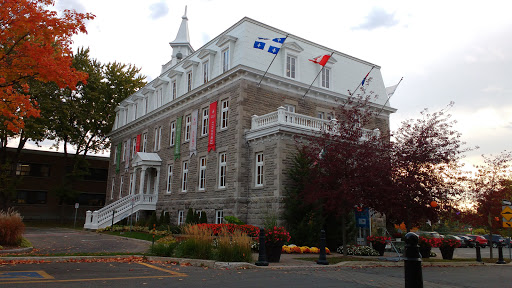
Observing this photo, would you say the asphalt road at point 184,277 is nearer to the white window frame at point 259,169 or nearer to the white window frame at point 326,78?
the white window frame at point 259,169

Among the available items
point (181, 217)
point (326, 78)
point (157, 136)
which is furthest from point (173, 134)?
point (326, 78)

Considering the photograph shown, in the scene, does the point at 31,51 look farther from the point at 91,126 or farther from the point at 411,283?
the point at 91,126

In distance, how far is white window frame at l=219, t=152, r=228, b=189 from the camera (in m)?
24.6

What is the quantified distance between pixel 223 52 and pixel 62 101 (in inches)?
878

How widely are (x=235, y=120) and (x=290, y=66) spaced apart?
226 inches

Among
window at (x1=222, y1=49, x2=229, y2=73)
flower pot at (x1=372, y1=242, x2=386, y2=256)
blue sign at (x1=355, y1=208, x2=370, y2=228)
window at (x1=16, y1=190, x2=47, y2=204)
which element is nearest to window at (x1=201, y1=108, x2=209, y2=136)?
window at (x1=222, y1=49, x2=229, y2=73)

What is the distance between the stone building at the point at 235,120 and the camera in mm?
22297

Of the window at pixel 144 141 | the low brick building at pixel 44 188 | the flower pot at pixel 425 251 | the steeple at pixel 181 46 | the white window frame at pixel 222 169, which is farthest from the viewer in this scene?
the low brick building at pixel 44 188

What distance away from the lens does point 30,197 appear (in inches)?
1874

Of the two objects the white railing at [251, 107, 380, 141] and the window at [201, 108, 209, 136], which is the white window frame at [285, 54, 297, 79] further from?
the window at [201, 108, 209, 136]

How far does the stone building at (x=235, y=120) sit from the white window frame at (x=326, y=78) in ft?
0.12

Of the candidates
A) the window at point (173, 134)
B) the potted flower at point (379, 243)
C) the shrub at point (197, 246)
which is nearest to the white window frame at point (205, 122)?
the window at point (173, 134)

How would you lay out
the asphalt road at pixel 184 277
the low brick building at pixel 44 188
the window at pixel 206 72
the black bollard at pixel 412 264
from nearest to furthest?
the black bollard at pixel 412 264
the asphalt road at pixel 184 277
the window at pixel 206 72
the low brick building at pixel 44 188

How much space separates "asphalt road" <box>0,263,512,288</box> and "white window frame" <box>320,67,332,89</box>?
58.9 feet
